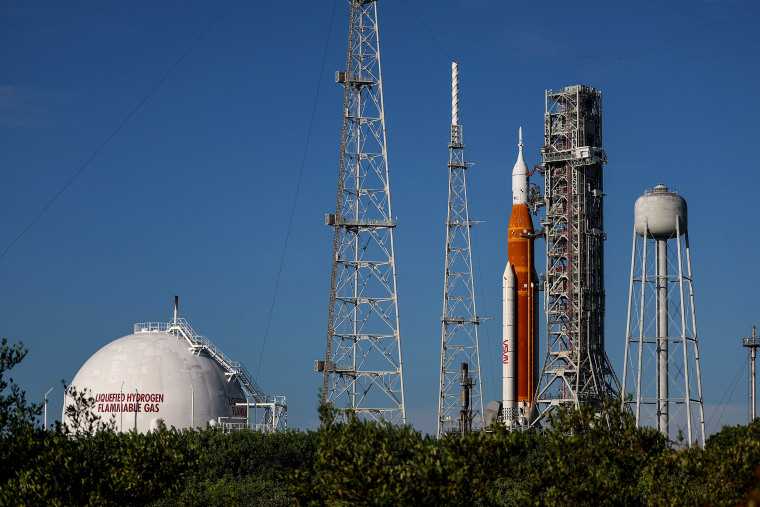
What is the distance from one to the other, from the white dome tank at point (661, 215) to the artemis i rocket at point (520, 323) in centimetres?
1466

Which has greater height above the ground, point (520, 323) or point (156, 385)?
point (520, 323)

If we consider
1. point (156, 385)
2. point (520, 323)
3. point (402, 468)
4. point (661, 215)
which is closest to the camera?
point (402, 468)

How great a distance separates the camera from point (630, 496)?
38.0 m

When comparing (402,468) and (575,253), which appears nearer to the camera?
(402,468)

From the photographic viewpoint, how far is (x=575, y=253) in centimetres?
8481

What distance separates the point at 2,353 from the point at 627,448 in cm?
2170

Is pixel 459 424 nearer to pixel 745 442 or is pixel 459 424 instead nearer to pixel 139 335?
pixel 139 335

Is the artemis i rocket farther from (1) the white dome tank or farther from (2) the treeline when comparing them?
(2) the treeline

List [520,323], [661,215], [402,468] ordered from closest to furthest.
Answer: [402,468], [661,215], [520,323]

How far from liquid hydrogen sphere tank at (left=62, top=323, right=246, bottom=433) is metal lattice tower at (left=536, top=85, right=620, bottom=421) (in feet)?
77.4

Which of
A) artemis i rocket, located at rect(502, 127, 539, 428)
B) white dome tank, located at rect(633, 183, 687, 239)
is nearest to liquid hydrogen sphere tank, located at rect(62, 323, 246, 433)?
artemis i rocket, located at rect(502, 127, 539, 428)

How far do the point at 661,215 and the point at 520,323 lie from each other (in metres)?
17.4

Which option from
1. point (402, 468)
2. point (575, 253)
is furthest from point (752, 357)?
point (402, 468)

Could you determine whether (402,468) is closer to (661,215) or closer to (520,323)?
(661,215)
